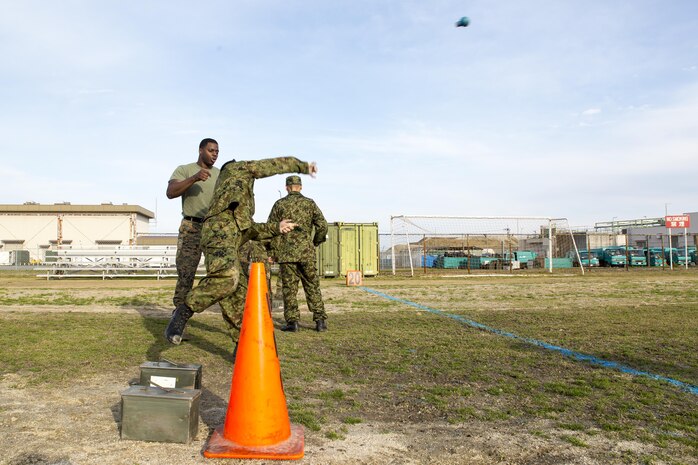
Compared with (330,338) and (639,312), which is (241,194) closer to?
(330,338)

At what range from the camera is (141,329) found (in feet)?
20.9

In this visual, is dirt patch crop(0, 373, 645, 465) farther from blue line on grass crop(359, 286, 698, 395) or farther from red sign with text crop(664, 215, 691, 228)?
red sign with text crop(664, 215, 691, 228)

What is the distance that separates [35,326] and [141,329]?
4.59ft

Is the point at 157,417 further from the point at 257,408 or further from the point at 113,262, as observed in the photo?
the point at 113,262

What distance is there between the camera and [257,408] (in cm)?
267

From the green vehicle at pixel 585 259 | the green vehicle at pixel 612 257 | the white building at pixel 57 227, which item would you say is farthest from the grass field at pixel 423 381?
the white building at pixel 57 227

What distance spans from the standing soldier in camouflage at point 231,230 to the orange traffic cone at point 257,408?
1.00m

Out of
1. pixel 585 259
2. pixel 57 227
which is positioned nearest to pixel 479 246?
pixel 585 259

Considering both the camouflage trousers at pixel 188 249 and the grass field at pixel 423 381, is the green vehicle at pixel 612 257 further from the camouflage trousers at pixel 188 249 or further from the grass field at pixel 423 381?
the camouflage trousers at pixel 188 249

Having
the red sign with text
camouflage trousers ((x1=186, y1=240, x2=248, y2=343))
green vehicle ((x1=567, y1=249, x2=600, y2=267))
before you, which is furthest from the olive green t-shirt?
the red sign with text

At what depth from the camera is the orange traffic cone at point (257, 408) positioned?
2508 millimetres

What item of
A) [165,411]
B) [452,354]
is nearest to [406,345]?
[452,354]

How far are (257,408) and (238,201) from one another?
188 centimetres

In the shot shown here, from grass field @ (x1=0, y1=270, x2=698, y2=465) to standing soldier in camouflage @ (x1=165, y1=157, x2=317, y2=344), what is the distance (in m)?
0.63
